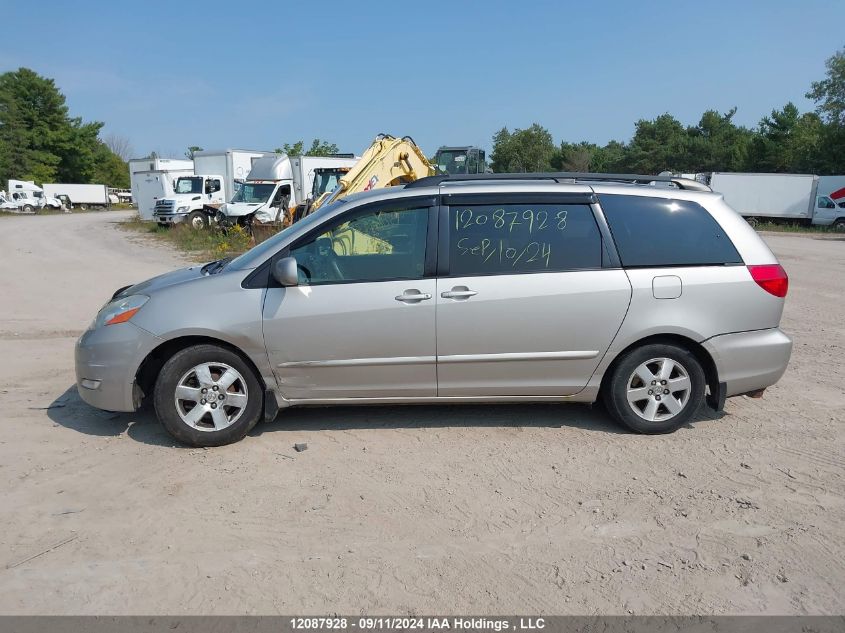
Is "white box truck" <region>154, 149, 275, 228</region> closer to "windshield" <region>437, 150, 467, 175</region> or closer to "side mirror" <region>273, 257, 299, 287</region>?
"windshield" <region>437, 150, 467, 175</region>

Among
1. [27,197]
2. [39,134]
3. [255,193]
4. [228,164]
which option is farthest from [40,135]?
[255,193]

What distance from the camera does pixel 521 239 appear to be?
4465mm

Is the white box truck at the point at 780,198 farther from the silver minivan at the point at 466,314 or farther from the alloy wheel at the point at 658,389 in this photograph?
the alloy wheel at the point at 658,389

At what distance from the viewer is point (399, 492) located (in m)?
3.74

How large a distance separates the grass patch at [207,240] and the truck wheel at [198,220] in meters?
0.29

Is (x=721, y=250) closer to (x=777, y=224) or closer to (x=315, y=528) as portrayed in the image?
(x=315, y=528)

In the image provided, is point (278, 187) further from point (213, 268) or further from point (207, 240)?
point (213, 268)

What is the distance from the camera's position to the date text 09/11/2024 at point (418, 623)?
2.61 metres

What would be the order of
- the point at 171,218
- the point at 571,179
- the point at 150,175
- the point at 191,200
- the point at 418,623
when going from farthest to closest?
1. the point at 150,175
2. the point at 191,200
3. the point at 171,218
4. the point at 571,179
5. the point at 418,623

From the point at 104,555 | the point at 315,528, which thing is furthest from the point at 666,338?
the point at 104,555

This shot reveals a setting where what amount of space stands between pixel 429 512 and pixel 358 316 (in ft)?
4.78

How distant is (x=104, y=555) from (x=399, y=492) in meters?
1.63

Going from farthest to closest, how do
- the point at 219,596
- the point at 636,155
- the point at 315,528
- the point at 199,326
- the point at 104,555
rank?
the point at 636,155, the point at 199,326, the point at 315,528, the point at 104,555, the point at 219,596

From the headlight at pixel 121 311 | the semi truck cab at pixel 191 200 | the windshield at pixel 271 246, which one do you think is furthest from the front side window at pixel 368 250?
the semi truck cab at pixel 191 200
